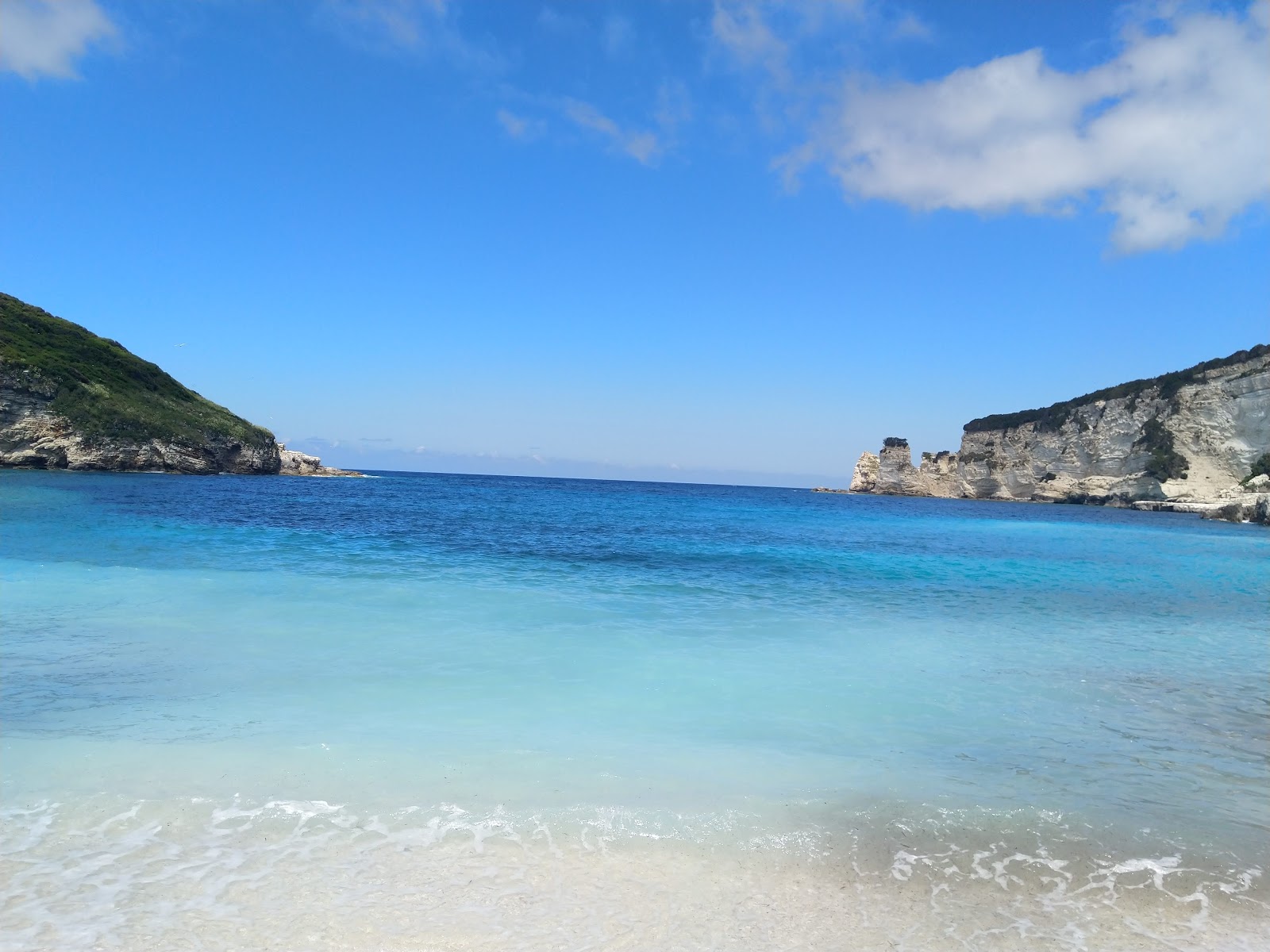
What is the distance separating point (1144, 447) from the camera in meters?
70.9

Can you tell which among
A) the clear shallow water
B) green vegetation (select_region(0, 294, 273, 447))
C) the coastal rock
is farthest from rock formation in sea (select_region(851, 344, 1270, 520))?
green vegetation (select_region(0, 294, 273, 447))

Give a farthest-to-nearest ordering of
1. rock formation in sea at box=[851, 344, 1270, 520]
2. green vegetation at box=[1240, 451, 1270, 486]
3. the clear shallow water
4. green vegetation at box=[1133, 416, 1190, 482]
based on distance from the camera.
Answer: green vegetation at box=[1133, 416, 1190, 482], rock formation in sea at box=[851, 344, 1270, 520], green vegetation at box=[1240, 451, 1270, 486], the clear shallow water

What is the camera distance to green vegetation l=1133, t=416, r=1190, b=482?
6706 centimetres

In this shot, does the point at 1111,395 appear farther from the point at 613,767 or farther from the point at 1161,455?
the point at 613,767

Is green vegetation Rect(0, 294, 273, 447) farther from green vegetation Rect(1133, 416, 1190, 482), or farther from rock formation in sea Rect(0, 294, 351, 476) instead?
green vegetation Rect(1133, 416, 1190, 482)

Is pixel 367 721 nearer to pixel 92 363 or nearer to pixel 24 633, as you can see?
pixel 24 633

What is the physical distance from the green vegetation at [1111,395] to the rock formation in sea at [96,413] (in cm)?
8417

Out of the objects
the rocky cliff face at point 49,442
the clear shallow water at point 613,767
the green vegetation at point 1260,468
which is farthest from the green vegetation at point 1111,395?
the rocky cliff face at point 49,442

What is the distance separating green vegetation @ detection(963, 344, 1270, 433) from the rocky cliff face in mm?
88006

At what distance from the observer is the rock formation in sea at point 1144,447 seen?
2445 inches

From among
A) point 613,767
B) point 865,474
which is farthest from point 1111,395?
point 613,767

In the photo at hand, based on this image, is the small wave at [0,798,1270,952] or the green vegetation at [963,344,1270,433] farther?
the green vegetation at [963,344,1270,433]

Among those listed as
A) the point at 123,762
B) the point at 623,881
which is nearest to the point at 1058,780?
the point at 623,881

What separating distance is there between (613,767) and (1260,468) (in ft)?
247
